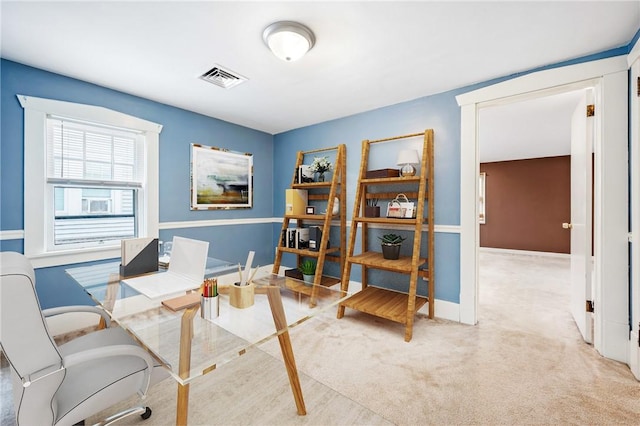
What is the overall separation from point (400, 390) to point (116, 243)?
9.79 feet

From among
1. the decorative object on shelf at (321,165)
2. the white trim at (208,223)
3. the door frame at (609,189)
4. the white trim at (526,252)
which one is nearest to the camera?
the door frame at (609,189)

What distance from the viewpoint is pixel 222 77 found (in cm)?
252

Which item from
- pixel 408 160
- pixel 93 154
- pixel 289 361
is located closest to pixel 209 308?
pixel 289 361

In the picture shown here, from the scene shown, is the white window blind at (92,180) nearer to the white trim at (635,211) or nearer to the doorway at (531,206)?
the doorway at (531,206)

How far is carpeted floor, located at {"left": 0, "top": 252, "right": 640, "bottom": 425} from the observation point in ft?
5.02

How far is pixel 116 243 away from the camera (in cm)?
281

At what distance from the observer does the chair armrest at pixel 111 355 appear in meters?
1.00

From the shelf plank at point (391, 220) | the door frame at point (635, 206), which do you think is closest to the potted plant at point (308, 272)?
the shelf plank at point (391, 220)

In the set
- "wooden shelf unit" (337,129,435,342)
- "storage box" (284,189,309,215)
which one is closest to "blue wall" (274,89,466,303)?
"wooden shelf unit" (337,129,435,342)

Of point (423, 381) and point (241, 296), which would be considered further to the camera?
point (423, 381)

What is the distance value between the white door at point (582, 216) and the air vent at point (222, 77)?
122 inches

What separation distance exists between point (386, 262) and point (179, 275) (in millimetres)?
1886

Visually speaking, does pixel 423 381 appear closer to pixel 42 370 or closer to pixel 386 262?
pixel 386 262

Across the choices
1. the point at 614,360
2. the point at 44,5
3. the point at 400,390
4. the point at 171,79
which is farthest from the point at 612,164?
the point at 44,5
